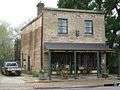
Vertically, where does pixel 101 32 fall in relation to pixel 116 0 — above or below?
below

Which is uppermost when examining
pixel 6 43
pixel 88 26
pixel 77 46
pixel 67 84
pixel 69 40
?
pixel 88 26

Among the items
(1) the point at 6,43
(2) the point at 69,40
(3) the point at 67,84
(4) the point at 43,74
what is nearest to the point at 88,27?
(2) the point at 69,40

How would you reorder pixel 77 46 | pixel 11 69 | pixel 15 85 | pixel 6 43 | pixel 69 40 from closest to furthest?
pixel 15 85
pixel 77 46
pixel 69 40
pixel 11 69
pixel 6 43

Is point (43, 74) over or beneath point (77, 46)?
beneath

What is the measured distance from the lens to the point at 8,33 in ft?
272

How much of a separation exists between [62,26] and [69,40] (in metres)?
1.61

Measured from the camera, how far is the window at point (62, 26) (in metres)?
36.9

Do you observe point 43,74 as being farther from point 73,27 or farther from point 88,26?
point 88,26

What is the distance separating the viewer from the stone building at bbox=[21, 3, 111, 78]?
3597 centimetres

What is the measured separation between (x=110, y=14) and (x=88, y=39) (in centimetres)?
907

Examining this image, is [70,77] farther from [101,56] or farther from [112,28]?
[112,28]

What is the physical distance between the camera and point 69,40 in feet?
122

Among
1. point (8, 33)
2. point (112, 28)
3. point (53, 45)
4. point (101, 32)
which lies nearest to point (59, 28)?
point (53, 45)

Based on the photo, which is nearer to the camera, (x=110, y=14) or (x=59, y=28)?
(x=59, y=28)
